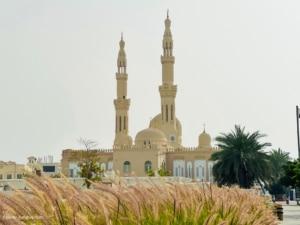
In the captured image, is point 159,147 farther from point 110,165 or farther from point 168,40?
point 168,40

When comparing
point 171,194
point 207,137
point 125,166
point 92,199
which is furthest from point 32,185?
point 207,137

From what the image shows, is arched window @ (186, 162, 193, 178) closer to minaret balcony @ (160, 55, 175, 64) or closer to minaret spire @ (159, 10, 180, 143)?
minaret spire @ (159, 10, 180, 143)

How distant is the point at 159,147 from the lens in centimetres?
6925

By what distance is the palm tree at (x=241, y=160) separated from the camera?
32281 millimetres

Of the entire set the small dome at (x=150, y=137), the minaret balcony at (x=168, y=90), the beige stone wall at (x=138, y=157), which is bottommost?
the beige stone wall at (x=138, y=157)

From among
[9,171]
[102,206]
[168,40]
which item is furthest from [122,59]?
[102,206]

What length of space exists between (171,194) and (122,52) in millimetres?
73809

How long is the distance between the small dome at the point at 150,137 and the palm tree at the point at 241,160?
3597cm

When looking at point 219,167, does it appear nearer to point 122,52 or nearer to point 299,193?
point 299,193

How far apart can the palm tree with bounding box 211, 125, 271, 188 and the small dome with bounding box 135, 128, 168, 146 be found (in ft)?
118

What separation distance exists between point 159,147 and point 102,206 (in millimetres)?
65710

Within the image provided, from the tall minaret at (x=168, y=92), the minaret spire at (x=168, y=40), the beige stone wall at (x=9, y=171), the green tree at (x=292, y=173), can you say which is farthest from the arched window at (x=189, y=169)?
the green tree at (x=292, y=173)

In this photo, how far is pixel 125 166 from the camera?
70062 mm

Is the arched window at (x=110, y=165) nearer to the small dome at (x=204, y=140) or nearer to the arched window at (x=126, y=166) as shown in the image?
the arched window at (x=126, y=166)
